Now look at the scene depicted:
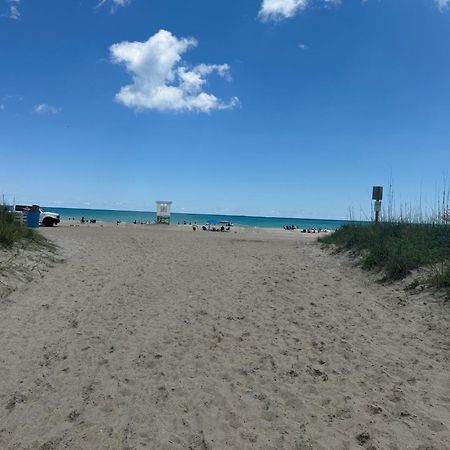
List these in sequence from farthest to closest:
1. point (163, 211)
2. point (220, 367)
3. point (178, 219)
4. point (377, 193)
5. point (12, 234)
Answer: point (178, 219), point (163, 211), point (377, 193), point (12, 234), point (220, 367)

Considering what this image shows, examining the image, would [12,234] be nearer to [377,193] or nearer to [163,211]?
[377,193]

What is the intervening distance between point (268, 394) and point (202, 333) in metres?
1.93

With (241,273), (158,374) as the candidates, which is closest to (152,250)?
(241,273)

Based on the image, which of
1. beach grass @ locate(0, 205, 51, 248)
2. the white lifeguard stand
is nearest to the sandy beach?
beach grass @ locate(0, 205, 51, 248)

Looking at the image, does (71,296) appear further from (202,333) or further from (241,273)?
(241,273)

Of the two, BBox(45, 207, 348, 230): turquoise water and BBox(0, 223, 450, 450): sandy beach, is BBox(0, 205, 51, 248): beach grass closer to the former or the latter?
BBox(0, 223, 450, 450): sandy beach

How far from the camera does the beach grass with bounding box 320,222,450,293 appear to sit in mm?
8177

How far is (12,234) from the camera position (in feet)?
32.1

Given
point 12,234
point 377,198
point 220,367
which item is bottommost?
point 220,367

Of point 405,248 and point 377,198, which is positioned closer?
point 405,248

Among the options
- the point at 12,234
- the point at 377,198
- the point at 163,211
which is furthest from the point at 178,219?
the point at 12,234

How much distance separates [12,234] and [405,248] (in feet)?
28.1

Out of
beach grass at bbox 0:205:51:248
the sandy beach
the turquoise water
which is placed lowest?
the sandy beach

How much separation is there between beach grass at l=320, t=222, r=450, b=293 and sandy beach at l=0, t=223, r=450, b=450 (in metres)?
0.57
